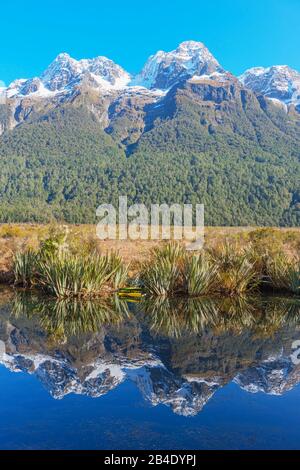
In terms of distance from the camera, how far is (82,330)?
9.05 metres

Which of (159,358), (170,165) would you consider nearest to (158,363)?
(159,358)

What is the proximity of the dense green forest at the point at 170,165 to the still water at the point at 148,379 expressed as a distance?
250 feet

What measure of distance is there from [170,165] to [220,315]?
123 metres

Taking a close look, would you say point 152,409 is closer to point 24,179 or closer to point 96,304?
point 96,304

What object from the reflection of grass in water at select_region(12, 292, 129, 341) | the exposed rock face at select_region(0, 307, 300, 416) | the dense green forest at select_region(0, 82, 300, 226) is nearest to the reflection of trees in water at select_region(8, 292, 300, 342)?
the reflection of grass in water at select_region(12, 292, 129, 341)

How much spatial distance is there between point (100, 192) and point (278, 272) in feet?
341

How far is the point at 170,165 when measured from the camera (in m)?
132

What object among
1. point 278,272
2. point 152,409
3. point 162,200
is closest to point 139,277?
point 278,272

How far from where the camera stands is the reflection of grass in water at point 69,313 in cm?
915

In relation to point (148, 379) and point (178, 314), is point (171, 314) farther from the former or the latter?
point (148, 379)

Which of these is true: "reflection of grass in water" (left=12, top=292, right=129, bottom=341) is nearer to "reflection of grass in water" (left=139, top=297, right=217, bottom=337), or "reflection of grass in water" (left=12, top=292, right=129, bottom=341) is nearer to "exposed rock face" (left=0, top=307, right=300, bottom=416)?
"exposed rock face" (left=0, top=307, right=300, bottom=416)
